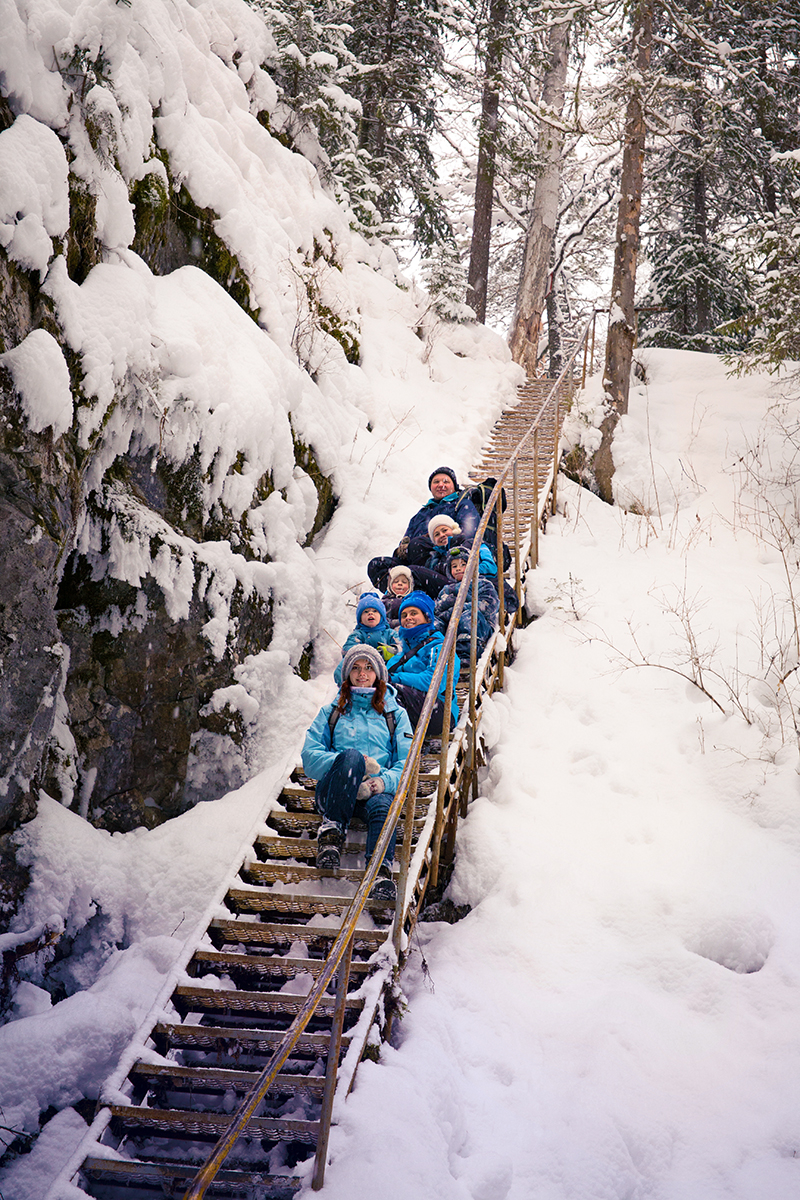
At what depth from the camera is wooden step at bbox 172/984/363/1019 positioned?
315 centimetres

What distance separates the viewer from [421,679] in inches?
203

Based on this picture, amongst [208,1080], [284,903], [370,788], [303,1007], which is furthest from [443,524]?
[303,1007]

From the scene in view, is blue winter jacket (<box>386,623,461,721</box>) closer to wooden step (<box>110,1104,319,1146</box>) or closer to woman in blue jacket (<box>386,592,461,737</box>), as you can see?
woman in blue jacket (<box>386,592,461,737</box>)

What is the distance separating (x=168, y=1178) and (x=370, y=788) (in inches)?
69.1

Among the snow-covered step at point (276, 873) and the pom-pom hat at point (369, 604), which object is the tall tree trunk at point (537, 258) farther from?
the snow-covered step at point (276, 873)

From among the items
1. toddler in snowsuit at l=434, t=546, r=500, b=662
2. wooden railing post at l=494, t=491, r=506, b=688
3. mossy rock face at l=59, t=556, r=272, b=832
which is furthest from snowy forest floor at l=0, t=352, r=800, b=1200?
toddler in snowsuit at l=434, t=546, r=500, b=662

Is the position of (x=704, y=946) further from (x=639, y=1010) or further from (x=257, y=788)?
(x=257, y=788)

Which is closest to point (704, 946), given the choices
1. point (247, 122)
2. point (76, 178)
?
point (76, 178)

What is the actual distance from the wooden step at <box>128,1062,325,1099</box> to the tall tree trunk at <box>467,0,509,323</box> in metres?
12.5

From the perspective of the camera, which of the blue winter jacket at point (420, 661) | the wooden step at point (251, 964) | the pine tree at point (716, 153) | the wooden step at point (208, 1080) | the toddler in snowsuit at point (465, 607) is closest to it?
the wooden step at point (208, 1080)

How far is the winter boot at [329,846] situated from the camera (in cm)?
368

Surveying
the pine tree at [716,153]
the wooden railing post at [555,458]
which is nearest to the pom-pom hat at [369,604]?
the wooden railing post at [555,458]

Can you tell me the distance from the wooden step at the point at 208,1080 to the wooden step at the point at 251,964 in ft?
1.68

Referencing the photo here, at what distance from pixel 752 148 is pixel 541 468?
6734 millimetres
